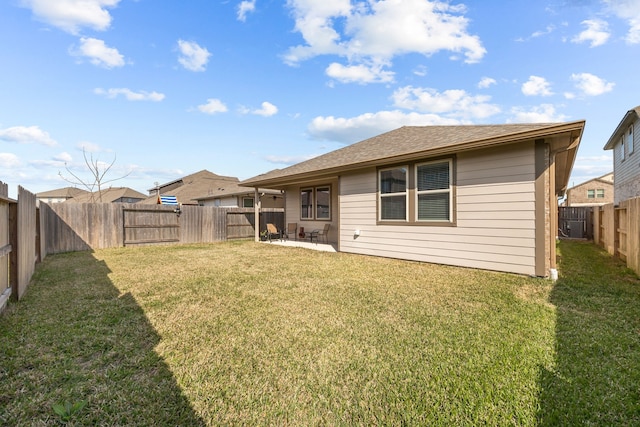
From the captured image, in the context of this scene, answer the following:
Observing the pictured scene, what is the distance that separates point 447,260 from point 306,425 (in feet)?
18.6

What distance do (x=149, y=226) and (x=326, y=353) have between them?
11385mm

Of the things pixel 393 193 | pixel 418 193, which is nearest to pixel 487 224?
pixel 418 193

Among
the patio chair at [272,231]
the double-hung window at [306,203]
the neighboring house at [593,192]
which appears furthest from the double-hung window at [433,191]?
the neighboring house at [593,192]

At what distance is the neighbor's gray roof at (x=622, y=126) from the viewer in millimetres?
11291

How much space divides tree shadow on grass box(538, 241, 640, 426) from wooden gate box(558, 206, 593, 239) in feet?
38.4

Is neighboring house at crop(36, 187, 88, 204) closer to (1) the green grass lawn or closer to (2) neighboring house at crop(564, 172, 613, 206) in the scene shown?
(1) the green grass lawn

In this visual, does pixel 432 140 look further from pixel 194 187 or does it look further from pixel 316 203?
pixel 194 187

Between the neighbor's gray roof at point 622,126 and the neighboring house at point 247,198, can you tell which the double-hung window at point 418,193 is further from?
the neighboring house at point 247,198

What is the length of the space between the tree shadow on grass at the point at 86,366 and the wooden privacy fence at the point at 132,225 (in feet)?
23.2

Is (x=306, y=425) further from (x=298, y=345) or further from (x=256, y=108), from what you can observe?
(x=256, y=108)

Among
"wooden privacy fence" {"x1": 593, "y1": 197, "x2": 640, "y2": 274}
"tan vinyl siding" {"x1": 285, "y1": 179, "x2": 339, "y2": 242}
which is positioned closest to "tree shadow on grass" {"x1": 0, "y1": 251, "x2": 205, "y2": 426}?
"wooden privacy fence" {"x1": 593, "y1": 197, "x2": 640, "y2": 274}

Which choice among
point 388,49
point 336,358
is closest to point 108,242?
point 336,358

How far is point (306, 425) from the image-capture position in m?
1.70

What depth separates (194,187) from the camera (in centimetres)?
2923
